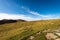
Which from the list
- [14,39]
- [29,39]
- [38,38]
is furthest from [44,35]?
[14,39]

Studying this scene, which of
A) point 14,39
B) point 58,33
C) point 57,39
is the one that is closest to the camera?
point 57,39

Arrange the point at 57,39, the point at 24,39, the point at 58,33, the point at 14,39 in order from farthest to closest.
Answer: the point at 14,39 < the point at 24,39 < the point at 58,33 < the point at 57,39

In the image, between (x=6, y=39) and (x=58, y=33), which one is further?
(x=6, y=39)

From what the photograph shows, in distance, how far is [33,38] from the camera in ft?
77.5

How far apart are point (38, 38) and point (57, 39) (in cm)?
361

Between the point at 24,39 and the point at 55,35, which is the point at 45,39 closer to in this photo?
the point at 55,35

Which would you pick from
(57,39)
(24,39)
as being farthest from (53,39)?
(24,39)

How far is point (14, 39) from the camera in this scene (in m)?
27.3

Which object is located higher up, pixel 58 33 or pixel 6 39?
pixel 58 33

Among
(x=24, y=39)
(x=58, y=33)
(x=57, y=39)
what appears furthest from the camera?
(x=24, y=39)

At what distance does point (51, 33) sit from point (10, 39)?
9161mm

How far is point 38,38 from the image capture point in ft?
75.6

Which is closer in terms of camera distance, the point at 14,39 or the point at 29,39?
the point at 29,39

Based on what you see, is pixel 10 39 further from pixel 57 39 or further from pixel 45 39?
pixel 57 39
